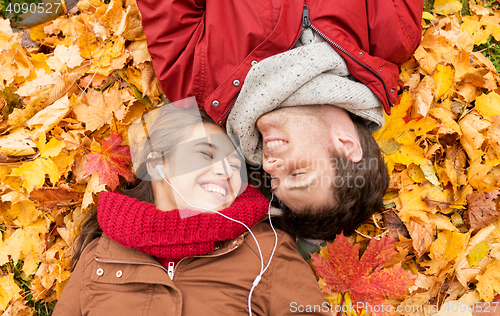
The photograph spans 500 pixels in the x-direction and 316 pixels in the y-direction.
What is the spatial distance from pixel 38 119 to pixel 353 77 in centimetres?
204

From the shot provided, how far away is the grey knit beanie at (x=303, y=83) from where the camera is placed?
5.89 feet

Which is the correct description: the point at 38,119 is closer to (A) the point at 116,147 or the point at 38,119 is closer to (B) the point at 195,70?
(A) the point at 116,147

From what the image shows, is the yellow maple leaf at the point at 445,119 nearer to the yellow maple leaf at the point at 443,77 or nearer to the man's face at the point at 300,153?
the yellow maple leaf at the point at 443,77

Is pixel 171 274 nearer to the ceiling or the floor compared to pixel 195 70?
nearer to the floor

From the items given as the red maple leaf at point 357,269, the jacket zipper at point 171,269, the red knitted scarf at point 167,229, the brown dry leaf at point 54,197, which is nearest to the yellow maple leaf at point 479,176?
the red maple leaf at point 357,269

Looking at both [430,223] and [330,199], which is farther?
[430,223]

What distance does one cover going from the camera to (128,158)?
88.6 inches

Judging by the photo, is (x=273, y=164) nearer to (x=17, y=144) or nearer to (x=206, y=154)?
(x=206, y=154)

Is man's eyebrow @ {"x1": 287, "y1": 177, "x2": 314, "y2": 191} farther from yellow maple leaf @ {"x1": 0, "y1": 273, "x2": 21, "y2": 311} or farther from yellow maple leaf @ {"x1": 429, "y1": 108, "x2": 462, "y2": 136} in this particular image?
yellow maple leaf @ {"x1": 0, "y1": 273, "x2": 21, "y2": 311}

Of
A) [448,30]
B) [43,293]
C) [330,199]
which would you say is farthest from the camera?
[448,30]

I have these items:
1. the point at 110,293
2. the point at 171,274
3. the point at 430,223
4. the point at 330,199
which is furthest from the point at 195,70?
the point at 430,223

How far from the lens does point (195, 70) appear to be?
193 cm

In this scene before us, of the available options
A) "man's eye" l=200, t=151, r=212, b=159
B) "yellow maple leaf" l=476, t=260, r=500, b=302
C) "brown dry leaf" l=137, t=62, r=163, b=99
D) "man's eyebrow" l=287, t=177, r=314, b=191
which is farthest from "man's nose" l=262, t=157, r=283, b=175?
"yellow maple leaf" l=476, t=260, r=500, b=302

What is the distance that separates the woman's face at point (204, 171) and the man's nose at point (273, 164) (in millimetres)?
260
